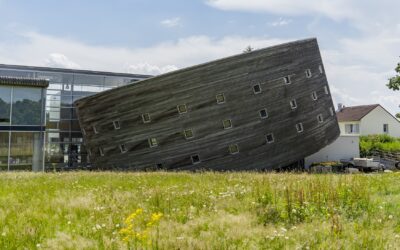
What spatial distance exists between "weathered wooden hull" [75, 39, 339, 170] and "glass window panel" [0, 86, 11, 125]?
6.57m

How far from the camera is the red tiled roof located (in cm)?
6175

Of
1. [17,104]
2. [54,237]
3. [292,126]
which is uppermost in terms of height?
[17,104]

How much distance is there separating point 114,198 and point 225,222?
12.8ft

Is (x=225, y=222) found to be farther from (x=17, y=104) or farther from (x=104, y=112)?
(x=17, y=104)

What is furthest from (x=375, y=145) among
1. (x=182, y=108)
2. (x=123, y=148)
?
(x=123, y=148)

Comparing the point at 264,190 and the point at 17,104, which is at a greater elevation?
the point at 17,104

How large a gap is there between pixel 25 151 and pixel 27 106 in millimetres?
3678

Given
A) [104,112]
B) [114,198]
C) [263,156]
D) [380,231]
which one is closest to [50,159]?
[104,112]

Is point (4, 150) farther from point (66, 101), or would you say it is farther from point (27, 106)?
point (66, 101)

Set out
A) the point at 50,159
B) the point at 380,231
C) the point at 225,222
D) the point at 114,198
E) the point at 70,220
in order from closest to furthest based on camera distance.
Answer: the point at 380,231
the point at 225,222
the point at 70,220
the point at 114,198
the point at 50,159

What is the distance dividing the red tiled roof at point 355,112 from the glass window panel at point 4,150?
172 ft

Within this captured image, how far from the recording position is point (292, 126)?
30.0m

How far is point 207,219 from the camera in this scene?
25.0ft

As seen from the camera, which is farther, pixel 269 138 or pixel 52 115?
pixel 52 115
